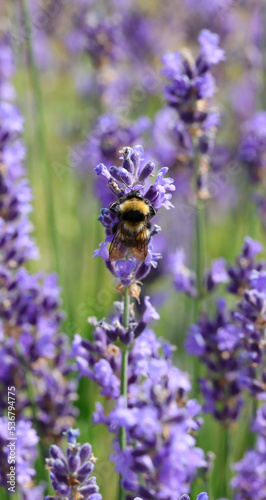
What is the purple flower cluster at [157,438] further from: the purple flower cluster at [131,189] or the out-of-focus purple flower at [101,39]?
the out-of-focus purple flower at [101,39]

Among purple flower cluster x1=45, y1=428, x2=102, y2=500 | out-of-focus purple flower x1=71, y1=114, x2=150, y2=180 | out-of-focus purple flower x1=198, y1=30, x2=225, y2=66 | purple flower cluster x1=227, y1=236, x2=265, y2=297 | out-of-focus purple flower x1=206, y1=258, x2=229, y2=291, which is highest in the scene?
out-of-focus purple flower x1=71, y1=114, x2=150, y2=180

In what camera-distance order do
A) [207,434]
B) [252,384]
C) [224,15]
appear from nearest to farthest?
[252,384] < [207,434] < [224,15]

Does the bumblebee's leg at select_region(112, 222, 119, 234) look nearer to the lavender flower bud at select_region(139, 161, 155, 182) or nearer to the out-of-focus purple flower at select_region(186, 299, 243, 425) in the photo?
the lavender flower bud at select_region(139, 161, 155, 182)

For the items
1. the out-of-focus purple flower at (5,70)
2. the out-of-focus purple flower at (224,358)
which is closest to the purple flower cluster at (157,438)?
the out-of-focus purple flower at (224,358)

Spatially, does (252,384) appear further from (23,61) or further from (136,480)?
(23,61)

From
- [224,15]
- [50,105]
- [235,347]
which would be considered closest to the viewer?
[235,347]

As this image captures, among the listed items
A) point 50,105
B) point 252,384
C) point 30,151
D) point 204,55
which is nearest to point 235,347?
point 252,384

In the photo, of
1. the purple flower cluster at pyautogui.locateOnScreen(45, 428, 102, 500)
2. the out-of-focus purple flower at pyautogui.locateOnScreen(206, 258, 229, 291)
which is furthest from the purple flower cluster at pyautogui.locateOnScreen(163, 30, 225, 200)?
the purple flower cluster at pyautogui.locateOnScreen(45, 428, 102, 500)
